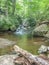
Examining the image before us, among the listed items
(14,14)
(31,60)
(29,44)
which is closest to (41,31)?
(29,44)

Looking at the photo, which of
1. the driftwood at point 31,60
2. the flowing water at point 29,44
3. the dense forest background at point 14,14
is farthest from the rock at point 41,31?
the driftwood at point 31,60

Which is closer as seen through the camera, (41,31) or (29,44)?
(29,44)

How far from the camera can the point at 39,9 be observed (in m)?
27.0

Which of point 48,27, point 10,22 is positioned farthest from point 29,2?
point 48,27

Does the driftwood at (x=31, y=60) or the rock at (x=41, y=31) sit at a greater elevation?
the driftwood at (x=31, y=60)

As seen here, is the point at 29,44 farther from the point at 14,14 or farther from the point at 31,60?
the point at 14,14

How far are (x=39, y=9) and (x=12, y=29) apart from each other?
17.2 feet

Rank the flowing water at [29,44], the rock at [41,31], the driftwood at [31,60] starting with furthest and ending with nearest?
1. the rock at [41,31]
2. the flowing water at [29,44]
3. the driftwood at [31,60]

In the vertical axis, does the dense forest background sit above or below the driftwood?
below

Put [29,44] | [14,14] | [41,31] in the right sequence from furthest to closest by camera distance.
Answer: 1. [14,14]
2. [41,31]
3. [29,44]

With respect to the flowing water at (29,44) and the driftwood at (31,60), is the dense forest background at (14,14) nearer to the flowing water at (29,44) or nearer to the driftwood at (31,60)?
the flowing water at (29,44)

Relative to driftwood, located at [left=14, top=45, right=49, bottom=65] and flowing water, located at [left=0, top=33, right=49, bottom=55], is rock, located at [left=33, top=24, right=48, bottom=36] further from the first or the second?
driftwood, located at [left=14, top=45, right=49, bottom=65]

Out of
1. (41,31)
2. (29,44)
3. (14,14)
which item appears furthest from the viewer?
(14,14)

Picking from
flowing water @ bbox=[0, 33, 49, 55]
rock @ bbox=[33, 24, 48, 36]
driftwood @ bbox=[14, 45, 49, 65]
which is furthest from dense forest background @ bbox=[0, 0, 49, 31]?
driftwood @ bbox=[14, 45, 49, 65]
